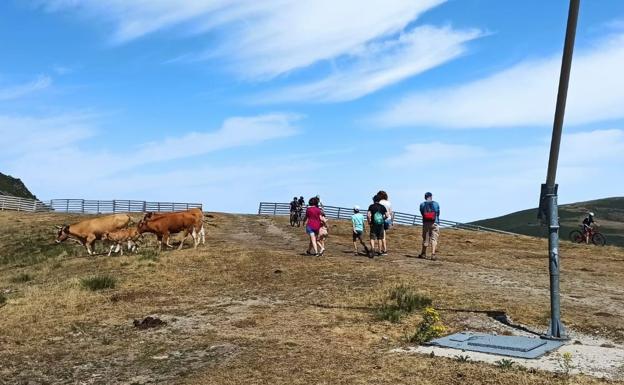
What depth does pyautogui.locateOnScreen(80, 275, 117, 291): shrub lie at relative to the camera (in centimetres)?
1498

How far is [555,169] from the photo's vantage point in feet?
30.9

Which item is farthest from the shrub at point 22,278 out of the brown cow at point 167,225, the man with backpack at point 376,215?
the man with backpack at point 376,215

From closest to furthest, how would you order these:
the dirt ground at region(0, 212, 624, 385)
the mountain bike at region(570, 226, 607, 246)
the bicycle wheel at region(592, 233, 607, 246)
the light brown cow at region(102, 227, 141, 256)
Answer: the dirt ground at region(0, 212, 624, 385), the light brown cow at region(102, 227, 141, 256), the mountain bike at region(570, 226, 607, 246), the bicycle wheel at region(592, 233, 607, 246)

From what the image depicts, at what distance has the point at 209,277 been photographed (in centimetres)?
1620

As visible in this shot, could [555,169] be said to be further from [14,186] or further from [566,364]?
[14,186]

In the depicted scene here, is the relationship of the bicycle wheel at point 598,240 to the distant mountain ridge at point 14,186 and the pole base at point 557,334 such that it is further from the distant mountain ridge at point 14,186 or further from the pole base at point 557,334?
the distant mountain ridge at point 14,186

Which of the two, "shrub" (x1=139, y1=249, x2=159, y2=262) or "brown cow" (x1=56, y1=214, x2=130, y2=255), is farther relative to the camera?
"brown cow" (x1=56, y1=214, x2=130, y2=255)

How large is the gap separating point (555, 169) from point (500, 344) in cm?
286

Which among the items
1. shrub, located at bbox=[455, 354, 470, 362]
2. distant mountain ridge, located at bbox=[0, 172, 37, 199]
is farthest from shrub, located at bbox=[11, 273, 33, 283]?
distant mountain ridge, located at bbox=[0, 172, 37, 199]

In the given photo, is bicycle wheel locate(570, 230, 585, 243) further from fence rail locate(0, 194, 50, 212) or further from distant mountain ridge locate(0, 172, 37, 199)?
distant mountain ridge locate(0, 172, 37, 199)

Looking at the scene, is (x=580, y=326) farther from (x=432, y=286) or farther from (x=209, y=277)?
(x=209, y=277)

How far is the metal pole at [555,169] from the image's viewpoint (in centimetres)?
909

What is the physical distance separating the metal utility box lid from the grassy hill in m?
89.1

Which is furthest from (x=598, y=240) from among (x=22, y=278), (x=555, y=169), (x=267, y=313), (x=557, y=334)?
(x=22, y=278)
